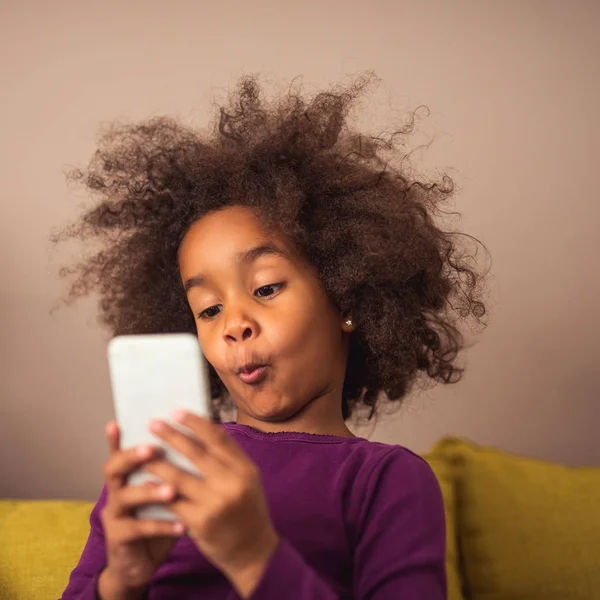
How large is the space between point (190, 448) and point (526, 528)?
741 mm

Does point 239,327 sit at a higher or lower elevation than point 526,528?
higher

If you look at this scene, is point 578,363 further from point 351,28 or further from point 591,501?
point 351,28

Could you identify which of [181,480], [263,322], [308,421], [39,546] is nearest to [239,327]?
[263,322]

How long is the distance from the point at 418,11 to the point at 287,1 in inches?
10.1

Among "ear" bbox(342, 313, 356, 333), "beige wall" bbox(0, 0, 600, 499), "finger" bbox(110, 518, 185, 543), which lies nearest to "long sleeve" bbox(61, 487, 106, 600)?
"finger" bbox(110, 518, 185, 543)

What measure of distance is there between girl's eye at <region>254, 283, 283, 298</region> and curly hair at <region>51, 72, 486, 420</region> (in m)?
0.08

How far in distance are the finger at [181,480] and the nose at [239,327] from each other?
240mm

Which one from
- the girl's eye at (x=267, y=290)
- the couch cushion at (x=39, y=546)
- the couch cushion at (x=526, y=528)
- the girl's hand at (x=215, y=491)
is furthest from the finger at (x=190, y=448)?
the couch cushion at (x=526, y=528)

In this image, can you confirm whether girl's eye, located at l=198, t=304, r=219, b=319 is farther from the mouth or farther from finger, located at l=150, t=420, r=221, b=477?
finger, located at l=150, t=420, r=221, b=477

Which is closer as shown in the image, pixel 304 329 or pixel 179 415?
pixel 179 415

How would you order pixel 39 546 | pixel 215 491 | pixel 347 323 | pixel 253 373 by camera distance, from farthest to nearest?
pixel 39 546, pixel 347 323, pixel 253 373, pixel 215 491

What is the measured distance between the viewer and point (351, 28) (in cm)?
163

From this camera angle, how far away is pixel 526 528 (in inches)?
48.6

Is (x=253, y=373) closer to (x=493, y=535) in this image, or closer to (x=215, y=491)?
(x=215, y=491)
